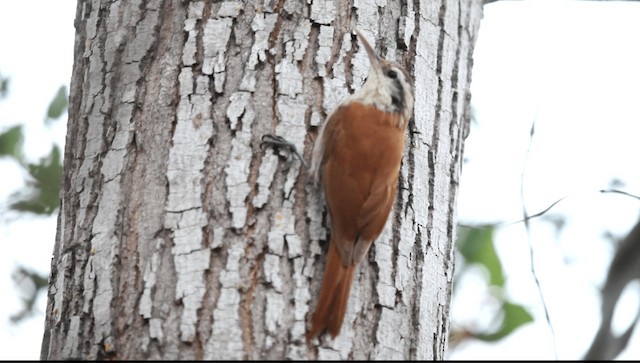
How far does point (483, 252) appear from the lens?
5.05m

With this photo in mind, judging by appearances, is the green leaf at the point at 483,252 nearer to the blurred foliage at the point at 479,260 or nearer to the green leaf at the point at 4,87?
the blurred foliage at the point at 479,260

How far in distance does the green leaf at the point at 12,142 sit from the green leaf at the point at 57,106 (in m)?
0.23

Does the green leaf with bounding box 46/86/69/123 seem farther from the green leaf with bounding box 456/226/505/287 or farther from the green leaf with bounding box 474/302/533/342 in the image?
the green leaf with bounding box 474/302/533/342

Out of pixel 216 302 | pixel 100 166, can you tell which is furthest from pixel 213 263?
pixel 100 166

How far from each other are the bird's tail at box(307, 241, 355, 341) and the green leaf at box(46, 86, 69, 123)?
97.4 inches

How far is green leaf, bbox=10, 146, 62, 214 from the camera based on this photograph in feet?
16.5

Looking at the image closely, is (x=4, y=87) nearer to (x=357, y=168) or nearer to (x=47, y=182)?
(x=47, y=182)

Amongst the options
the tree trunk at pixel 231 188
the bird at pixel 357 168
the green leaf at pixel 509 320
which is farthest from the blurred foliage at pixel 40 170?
the green leaf at pixel 509 320

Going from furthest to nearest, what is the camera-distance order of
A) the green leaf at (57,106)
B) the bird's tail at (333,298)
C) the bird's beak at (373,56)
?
the green leaf at (57,106) < the bird's beak at (373,56) < the bird's tail at (333,298)

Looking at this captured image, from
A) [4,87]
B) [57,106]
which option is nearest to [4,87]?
[4,87]

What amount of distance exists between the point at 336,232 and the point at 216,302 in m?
0.49

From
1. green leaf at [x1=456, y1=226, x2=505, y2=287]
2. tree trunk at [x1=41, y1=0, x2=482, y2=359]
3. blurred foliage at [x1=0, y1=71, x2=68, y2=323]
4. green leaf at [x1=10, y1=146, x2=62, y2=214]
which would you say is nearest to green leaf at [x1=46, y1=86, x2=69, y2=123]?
blurred foliage at [x1=0, y1=71, x2=68, y2=323]

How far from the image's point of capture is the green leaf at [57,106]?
5.01 m

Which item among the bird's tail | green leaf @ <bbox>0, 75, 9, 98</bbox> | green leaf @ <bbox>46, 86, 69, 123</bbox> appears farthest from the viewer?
green leaf @ <bbox>0, 75, 9, 98</bbox>
